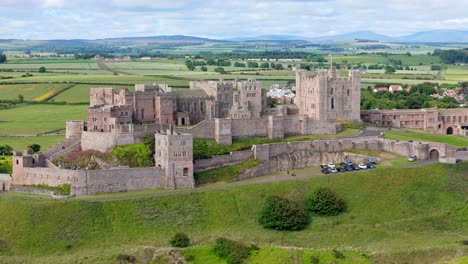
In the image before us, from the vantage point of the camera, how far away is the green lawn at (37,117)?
119 m

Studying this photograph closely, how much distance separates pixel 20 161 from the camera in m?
80.6

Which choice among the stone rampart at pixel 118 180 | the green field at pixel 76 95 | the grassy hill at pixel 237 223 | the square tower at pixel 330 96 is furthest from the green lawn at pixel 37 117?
the grassy hill at pixel 237 223

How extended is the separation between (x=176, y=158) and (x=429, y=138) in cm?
3870

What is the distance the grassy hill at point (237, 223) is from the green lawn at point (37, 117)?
4258cm

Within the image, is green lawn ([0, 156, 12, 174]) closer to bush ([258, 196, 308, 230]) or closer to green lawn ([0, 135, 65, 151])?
green lawn ([0, 135, 65, 151])

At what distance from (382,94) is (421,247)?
302 ft

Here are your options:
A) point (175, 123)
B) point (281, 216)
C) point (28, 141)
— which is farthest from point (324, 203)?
point (28, 141)

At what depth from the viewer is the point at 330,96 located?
10438 cm

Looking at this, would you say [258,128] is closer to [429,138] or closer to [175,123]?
[175,123]

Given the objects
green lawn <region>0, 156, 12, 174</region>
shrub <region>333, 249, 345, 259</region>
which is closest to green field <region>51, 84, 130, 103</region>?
green lawn <region>0, 156, 12, 174</region>

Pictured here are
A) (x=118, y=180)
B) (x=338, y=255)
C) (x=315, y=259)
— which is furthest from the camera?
(x=118, y=180)

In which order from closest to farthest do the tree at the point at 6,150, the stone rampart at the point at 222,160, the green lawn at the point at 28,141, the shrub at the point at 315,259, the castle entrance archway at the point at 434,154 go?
the shrub at the point at 315,259, the stone rampart at the point at 222,160, the castle entrance archway at the point at 434,154, the tree at the point at 6,150, the green lawn at the point at 28,141

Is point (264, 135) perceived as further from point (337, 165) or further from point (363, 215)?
point (363, 215)

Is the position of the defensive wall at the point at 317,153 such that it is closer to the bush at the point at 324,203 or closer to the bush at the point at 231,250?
the bush at the point at 324,203
